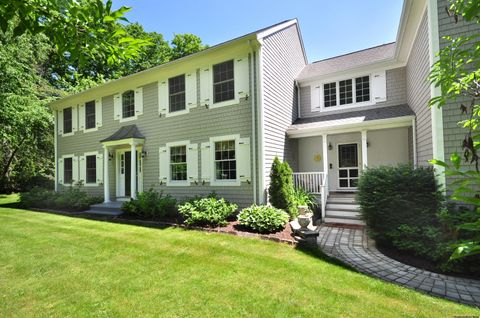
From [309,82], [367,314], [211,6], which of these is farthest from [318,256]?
[211,6]

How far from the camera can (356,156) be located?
10.0 meters

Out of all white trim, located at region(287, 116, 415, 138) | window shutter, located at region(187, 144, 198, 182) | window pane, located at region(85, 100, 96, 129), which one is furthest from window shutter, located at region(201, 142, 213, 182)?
window pane, located at region(85, 100, 96, 129)

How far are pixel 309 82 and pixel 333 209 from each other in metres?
5.57

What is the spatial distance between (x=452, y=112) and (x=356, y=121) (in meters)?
3.42

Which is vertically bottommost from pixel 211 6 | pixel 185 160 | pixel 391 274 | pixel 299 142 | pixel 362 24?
pixel 391 274

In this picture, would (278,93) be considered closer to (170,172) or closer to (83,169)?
(170,172)

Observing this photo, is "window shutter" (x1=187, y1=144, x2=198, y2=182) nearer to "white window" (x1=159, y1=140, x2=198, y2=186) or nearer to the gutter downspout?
"white window" (x1=159, y1=140, x2=198, y2=186)

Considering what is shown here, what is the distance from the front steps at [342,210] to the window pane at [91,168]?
10.6 m

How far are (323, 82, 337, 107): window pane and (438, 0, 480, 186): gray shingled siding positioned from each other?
5085 mm

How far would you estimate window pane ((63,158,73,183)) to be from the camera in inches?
524

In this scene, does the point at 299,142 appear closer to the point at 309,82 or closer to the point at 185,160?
the point at 309,82

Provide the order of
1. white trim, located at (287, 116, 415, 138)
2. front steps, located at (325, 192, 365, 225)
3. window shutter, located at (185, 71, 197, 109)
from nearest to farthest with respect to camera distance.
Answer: front steps, located at (325, 192, 365, 225) < white trim, located at (287, 116, 415, 138) < window shutter, located at (185, 71, 197, 109)

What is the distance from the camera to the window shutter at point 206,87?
9.03m

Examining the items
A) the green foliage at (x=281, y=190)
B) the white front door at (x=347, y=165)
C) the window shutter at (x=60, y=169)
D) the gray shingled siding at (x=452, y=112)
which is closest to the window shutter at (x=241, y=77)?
the green foliage at (x=281, y=190)
